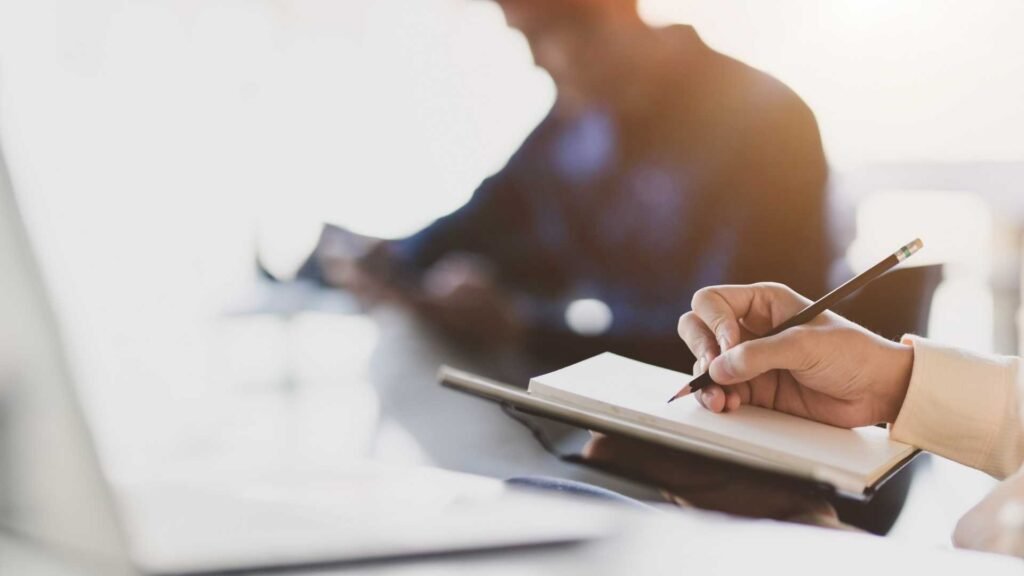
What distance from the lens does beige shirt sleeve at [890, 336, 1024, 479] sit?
1.68ft

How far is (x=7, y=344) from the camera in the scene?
552mm

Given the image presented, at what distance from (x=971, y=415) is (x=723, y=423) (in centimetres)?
19

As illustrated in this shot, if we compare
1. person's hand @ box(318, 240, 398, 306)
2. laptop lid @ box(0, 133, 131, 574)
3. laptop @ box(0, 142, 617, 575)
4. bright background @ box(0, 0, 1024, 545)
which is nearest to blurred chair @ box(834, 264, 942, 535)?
bright background @ box(0, 0, 1024, 545)

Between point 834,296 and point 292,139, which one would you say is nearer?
point 834,296

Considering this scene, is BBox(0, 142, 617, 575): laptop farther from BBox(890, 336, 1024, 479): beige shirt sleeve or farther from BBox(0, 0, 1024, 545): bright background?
BBox(890, 336, 1024, 479): beige shirt sleeve

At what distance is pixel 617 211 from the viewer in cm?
63

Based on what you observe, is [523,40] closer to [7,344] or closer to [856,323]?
[856,323]

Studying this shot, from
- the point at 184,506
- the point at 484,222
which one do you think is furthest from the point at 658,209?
the point at 184,506

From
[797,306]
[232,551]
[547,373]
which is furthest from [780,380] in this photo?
[232,551]

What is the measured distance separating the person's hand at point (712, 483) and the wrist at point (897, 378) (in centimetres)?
13

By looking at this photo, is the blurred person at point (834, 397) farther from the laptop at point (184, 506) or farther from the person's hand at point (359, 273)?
the person's hand at point (359, 273)

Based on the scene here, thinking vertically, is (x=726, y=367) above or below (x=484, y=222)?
below

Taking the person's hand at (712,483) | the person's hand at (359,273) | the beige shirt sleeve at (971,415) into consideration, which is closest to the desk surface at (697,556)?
the person's hand at (712,483)

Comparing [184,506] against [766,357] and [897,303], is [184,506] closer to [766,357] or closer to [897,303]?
[766,357]
